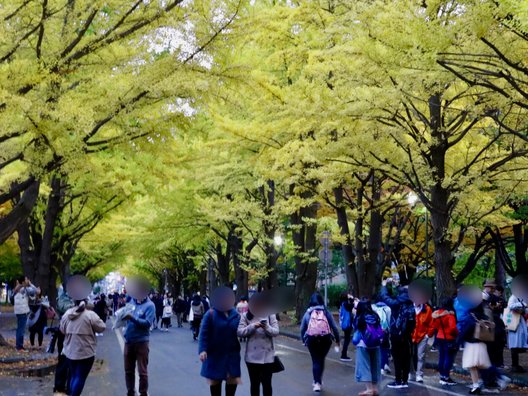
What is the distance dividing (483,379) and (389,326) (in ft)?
5.83

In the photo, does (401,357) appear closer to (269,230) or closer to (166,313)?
(269,230)

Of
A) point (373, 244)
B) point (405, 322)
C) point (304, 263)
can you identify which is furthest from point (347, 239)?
point (405, 322)

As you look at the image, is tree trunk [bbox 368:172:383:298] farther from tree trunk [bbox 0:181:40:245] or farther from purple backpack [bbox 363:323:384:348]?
tree trunk [bbox 0:181:40:245]

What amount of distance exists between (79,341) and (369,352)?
4349 mm

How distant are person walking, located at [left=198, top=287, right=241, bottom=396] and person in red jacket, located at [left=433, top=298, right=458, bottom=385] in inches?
206

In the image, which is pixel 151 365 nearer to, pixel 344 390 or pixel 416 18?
pixel 344 390

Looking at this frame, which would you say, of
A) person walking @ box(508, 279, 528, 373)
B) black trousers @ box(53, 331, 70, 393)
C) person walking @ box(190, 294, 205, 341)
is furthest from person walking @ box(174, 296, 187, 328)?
black trousers @ box(53, 331, 70, 393)

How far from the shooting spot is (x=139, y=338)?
894 centimetres

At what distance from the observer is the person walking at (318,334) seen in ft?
33.3

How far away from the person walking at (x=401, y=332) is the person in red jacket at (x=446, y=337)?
0.60 metres

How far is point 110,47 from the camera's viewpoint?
10086 mm

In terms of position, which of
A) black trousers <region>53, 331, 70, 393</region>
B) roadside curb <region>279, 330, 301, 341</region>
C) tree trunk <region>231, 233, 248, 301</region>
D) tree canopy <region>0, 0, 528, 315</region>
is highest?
tree canopy <region>0, 0, 528, 315</region>

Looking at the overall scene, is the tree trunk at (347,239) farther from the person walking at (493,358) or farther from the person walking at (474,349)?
the person walking at (474,349)

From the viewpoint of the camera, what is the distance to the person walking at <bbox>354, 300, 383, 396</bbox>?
9617 millimetres
